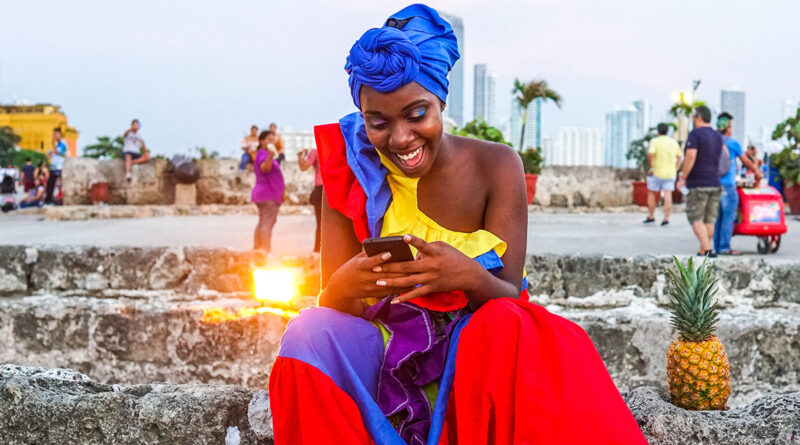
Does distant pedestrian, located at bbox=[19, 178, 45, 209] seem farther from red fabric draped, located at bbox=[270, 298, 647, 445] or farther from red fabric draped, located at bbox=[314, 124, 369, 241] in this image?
red fabric draped, located at bbox=[270, 298, 647, 445]

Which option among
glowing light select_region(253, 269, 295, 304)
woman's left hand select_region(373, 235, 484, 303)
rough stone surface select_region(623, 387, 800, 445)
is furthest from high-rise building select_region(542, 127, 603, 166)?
woman's left hand select_region(373, 235, 484, 303)

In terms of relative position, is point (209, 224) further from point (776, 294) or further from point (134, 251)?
point (776, 294)

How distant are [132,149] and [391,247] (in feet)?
40.9

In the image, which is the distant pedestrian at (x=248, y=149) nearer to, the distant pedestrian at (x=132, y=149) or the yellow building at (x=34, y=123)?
the distant pedestrian at (x=132, y=149)

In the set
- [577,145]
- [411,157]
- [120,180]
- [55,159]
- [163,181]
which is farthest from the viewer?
[577,145]

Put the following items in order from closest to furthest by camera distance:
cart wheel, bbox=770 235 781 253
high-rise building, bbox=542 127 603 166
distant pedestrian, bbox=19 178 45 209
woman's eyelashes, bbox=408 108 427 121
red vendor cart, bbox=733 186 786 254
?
woman's eyelashes, bbox=408 108 427 121 → red vendor cart, bbox=733 186 786 254 → cart wheel, bbox=770 235 781 253 → distant pedestrian, bbox=19 178 45 209 → high-rise building, bbox=542 127 603 166

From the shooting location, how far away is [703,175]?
6.81 metres

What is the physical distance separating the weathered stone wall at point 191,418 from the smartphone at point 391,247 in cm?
70

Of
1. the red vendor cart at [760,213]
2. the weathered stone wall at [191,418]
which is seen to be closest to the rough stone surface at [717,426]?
the weathered stone wall at [191,418]

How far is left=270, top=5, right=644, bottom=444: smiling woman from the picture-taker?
5.24 ft

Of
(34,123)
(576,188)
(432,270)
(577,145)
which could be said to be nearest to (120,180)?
(576,188)

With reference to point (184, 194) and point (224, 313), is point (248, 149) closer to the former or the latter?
point (184, 194)

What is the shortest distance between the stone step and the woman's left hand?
227 centimetres

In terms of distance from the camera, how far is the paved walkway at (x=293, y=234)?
7625 mm
